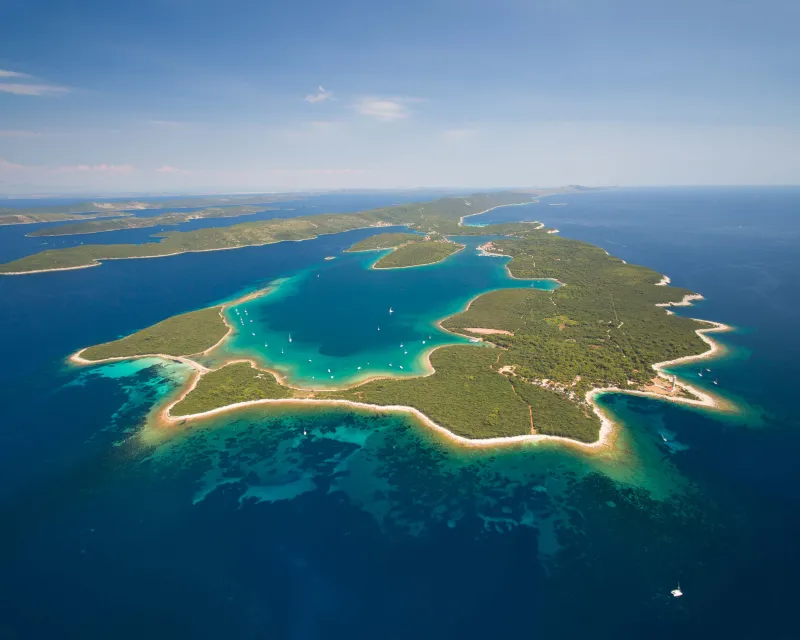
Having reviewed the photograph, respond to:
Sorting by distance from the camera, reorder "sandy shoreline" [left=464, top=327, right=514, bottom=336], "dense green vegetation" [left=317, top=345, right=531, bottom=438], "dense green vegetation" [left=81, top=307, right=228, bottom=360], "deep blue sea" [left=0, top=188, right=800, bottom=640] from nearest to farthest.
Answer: "deep blue sea" [left=0, top=188, right=800, bottom=640], "dense green vegetation" [left=317, top=345, right=531, bottom=438], "dense green vegetation" [left=81, top=307, right=228, bottom=360], "sandy shoreline" [left=464, top=327, right=514, bottom=336]

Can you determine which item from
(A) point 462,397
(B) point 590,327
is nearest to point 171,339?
(A) point 462,397

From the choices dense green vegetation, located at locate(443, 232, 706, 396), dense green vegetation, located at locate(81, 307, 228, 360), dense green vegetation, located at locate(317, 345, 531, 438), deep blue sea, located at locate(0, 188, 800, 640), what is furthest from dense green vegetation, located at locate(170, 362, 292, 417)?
dense green vegetation, located at locate(443, 232, 706, 396)

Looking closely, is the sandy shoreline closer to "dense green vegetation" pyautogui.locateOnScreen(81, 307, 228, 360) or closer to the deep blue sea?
the deep blue sea

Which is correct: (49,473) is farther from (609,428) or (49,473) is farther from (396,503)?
(609,428)

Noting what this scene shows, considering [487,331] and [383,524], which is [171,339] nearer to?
[383,524]

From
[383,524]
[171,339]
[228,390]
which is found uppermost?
[171,339]

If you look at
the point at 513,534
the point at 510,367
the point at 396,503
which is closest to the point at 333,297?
the point at 510,367

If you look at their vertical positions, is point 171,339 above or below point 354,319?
above
